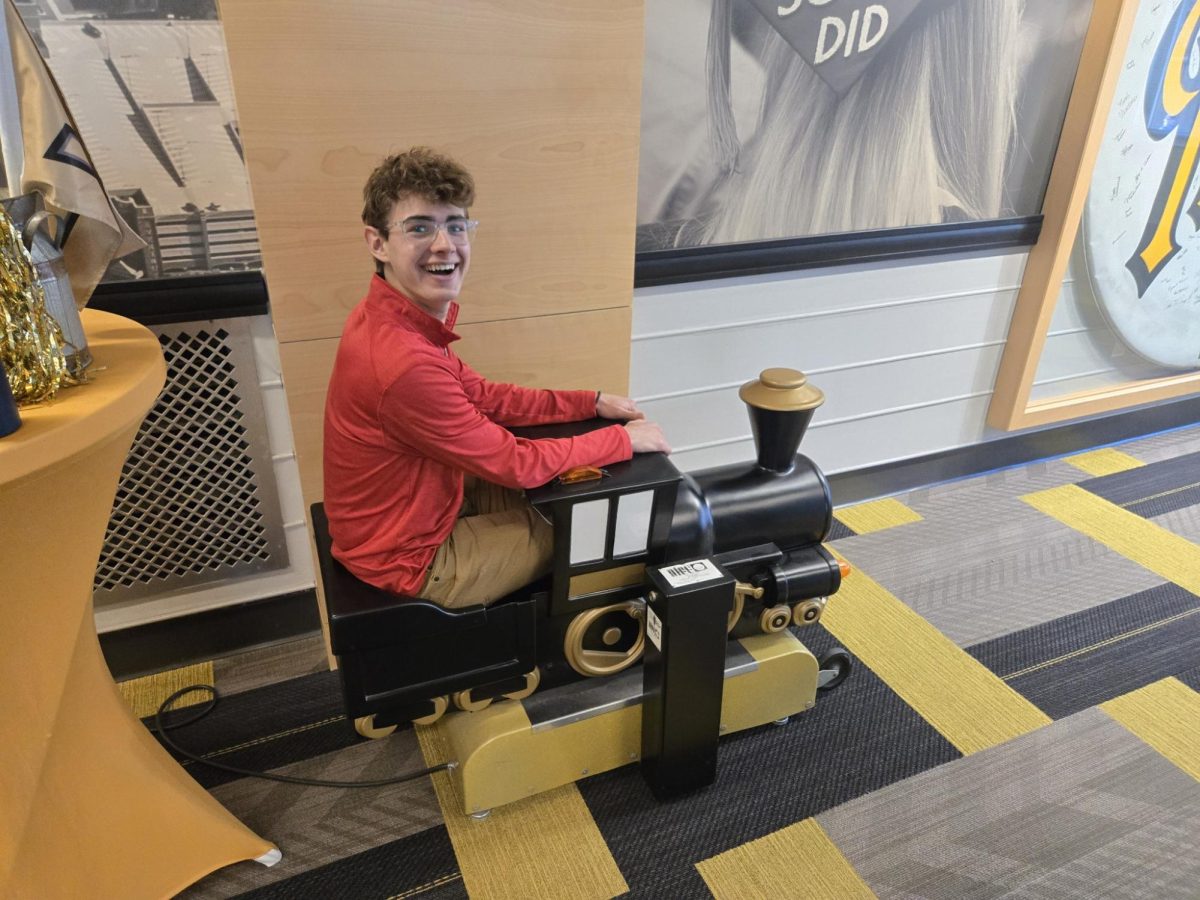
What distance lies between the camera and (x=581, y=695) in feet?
4.98

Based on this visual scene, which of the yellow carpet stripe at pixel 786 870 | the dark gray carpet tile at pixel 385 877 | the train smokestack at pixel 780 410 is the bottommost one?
the dark gray carpet tile at pixel 385 877

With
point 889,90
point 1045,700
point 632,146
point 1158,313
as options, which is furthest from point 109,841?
point 1158,313

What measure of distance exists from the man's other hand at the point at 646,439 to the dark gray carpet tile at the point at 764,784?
679mm

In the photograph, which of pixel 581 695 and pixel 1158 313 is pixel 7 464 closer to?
pixel 581 695

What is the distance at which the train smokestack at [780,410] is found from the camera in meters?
1.61

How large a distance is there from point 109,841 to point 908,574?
6.28 feet

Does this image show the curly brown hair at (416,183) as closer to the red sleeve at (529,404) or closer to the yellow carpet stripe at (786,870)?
the red sleeve at (529,404)

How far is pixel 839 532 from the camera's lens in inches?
96.5

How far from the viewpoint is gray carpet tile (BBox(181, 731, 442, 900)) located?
1.42m

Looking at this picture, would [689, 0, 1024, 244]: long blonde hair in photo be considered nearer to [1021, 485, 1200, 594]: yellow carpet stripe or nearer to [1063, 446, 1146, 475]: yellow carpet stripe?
[1021, 485, 1200, 594]: yellow carpet stripe

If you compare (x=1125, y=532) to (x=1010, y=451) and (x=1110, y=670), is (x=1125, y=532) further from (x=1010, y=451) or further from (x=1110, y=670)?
(x=1110, y=670)

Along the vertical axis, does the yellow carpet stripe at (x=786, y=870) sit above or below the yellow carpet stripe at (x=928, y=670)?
below

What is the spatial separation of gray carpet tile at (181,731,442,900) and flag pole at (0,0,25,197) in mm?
1134

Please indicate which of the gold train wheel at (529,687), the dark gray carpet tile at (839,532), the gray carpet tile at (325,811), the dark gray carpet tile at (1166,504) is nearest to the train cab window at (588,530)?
the gold train wheel at (529,687)
